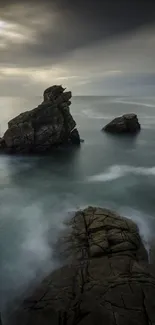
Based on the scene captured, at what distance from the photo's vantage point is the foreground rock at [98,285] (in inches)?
638

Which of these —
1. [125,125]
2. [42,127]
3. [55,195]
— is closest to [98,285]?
[55,195]

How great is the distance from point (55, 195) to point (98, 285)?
1892cm

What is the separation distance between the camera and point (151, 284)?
18156 mm

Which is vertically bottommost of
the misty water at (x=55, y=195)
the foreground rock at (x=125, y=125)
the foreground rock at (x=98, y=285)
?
the foreground rock at (x=98, y=285)

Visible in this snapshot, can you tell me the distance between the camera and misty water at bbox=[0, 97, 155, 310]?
23.1 m

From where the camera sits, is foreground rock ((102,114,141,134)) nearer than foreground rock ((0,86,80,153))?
No

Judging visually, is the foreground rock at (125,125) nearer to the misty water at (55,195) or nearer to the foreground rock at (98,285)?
the misty water at (55,195)

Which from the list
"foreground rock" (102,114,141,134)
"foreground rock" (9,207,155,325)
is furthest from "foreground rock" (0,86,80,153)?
"foreground rock" (9,207,155,325)

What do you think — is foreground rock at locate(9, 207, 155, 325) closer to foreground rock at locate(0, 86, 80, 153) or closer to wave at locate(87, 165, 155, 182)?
wave at locate(87, 165, 155, 182)

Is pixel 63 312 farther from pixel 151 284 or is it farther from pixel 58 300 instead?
pixel 151 284

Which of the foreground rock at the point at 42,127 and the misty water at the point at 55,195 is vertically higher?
the foreground rock at the point at 42,127

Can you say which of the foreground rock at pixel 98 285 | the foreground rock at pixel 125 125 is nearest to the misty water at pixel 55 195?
the foreground rock at pixel 98 285

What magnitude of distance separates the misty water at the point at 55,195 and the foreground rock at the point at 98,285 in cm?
199

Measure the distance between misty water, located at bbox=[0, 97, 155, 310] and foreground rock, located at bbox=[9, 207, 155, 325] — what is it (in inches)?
78.5
